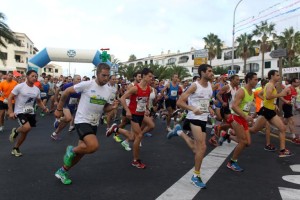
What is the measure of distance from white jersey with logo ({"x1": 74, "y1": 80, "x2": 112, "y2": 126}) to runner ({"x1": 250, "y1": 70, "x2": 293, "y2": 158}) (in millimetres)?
3797

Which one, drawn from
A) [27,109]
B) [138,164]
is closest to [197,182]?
[138,164]

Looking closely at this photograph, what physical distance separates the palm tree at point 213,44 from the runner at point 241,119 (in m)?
57.6

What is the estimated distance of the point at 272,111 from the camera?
7.29 meters

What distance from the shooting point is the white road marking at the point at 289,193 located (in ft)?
15.0

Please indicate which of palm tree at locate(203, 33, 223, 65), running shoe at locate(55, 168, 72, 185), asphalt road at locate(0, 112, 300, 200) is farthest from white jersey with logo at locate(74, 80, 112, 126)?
palm tree at locate(203, 33, 223, 65)

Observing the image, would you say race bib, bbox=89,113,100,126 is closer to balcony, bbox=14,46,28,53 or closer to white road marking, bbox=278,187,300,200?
white road marking, bbox=278,187,300,200

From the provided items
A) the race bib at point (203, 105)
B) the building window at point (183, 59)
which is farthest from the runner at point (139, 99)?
the building window at point (183, 59)

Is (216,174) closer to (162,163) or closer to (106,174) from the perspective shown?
(162,163)

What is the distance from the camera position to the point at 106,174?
552cm

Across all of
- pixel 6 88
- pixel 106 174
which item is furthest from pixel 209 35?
pixel 106 174

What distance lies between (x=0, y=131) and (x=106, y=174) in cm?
605

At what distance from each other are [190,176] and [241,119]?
144 centimetres

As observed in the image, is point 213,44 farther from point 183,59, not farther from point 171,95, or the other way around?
point 171,95

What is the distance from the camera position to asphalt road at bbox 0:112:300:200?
4.60 metres
